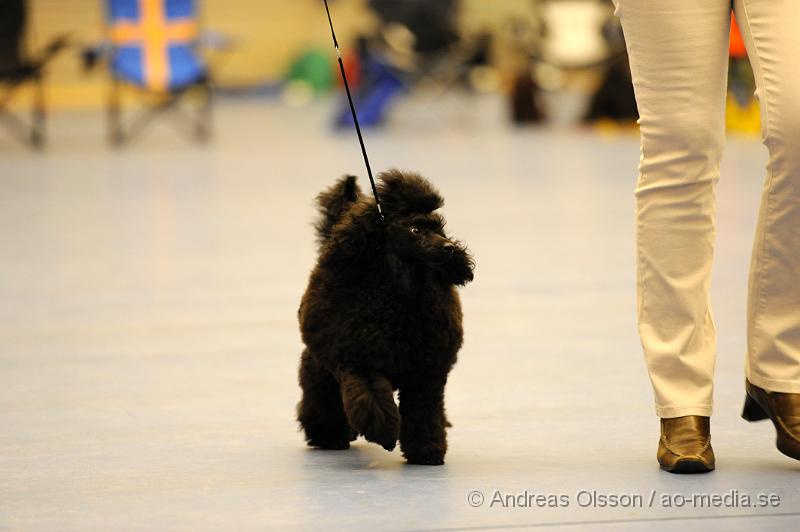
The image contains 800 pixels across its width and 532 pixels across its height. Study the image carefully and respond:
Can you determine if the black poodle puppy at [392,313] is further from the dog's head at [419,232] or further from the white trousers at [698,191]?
the white trousers at [698,191]

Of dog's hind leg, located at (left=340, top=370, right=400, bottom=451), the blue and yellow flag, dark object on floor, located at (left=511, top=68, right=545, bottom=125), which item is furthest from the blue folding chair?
dog's hind leg, located at (left=340, top=370, right=400, bottom=451)

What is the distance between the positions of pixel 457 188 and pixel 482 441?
13.8ft

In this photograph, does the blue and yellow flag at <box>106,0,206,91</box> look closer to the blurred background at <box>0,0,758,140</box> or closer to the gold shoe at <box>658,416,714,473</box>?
the blurred background at <box>0,0,758,140</box>

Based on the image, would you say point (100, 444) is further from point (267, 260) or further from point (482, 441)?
point (267, 260)

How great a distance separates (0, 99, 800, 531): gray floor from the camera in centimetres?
192

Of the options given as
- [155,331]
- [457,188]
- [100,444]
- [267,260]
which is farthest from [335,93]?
[100,444]

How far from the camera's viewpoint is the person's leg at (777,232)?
6.48ft

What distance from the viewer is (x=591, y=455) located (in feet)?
7.10

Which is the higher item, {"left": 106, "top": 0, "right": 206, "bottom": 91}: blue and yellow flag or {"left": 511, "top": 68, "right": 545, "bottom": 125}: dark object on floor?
{"left": 106, "top": 0, "right": 206, "bottom": 91}: blue and yellow flag

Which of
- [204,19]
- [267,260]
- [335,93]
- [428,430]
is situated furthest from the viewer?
[204,19]

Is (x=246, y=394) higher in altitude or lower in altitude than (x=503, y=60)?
lower

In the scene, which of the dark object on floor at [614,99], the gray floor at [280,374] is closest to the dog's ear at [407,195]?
the gray floor at [280,374]

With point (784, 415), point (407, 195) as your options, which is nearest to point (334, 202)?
point (407, 195)

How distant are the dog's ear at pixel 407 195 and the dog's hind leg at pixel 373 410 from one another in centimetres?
27
